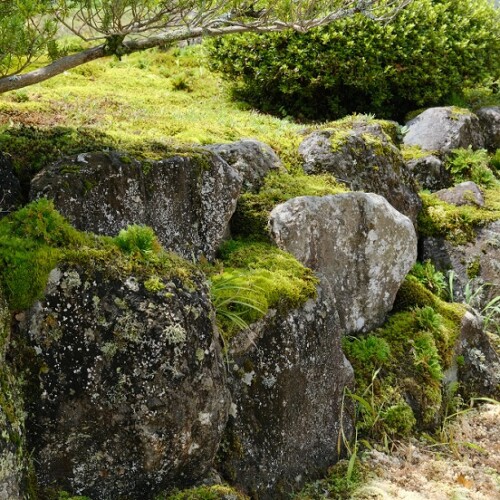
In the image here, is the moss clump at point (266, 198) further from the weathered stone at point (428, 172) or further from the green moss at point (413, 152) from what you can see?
the green moss at point (413, 152)

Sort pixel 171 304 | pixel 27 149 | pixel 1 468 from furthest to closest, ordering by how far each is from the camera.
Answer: pixel 27 149 < pixel 171 304 < pixel 1 468

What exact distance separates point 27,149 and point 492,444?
5514mm

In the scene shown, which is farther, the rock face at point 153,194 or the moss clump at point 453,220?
the moss clump at point 453,220

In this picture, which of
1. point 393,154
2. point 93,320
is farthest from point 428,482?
point 393,154

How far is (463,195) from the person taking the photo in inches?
387

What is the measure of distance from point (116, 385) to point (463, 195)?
23.8 ft

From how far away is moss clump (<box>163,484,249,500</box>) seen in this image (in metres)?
4.27

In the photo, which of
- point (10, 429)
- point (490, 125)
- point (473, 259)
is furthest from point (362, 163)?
point (10, 429)

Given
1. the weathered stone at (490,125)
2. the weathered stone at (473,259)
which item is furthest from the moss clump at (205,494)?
the weathered stone at (490,125)

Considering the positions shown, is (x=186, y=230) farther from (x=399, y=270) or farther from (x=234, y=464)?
(x=399, y=270)

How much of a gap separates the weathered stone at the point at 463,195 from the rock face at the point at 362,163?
102 cm

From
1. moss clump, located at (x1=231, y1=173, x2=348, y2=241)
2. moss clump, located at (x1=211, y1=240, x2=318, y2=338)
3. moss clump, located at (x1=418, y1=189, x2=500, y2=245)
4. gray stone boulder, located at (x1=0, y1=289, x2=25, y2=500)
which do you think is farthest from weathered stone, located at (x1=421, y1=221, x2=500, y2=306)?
A: gray stone boulder, located at (x1=0, y1=289, x2=25, y2=500)

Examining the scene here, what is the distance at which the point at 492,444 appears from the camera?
6.75 metres

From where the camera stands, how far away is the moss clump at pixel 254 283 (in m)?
5.26
